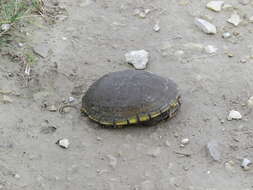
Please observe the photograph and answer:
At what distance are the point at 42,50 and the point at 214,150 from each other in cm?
200

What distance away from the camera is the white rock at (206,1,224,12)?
5.57 metres

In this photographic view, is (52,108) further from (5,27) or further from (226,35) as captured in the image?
(226,35)

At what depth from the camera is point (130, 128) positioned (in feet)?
14.0

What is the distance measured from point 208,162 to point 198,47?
1.57 meters

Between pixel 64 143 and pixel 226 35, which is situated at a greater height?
pixel 226 35

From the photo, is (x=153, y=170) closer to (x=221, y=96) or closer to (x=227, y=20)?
(x=221, y=96)

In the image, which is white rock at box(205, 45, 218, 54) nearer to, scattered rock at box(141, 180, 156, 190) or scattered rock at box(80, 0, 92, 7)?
scattered rock at box(80, 0, 92, 7)

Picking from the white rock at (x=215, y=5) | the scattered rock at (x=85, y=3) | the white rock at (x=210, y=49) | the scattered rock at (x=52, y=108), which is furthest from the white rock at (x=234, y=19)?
the scattered rock at (x=52, y=108)

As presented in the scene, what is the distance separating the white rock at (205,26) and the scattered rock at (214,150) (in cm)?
160

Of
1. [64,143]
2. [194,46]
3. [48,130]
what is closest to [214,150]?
[64,143]

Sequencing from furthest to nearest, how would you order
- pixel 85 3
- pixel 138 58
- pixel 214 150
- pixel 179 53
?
1. pixel 85 3
2. pixel 179 53
3. pixel 138 58
4. pixel 214 150

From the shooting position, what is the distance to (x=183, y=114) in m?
4.38

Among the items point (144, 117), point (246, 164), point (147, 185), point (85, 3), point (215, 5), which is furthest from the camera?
point (85, 3)

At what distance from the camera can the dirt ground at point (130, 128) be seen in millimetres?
3777
